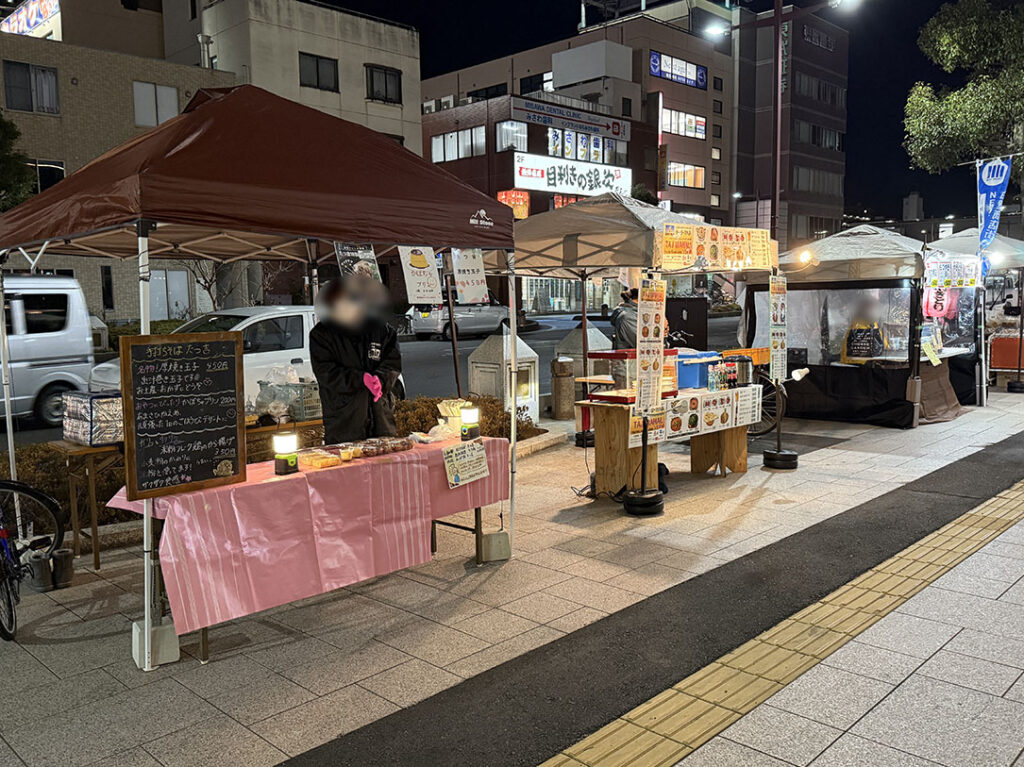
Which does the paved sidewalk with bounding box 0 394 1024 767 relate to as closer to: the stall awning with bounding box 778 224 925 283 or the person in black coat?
the person in black coat

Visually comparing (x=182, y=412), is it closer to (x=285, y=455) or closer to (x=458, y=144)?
(x=285, y=455)

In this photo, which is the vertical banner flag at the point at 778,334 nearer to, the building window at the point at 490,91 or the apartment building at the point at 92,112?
the apartment building at the point at 92,112

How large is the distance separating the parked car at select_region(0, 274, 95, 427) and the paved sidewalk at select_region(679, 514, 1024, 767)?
1118 centimetres

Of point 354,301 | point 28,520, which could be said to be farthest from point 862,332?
point 28,520

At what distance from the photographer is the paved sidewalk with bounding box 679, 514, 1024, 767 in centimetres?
336

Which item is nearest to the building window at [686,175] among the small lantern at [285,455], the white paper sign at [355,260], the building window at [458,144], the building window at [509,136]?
the building window at [509,136]

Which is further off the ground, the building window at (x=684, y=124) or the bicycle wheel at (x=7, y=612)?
the building window at (x=684, y=124)

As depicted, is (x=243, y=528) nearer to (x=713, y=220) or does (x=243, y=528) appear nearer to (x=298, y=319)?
(x=298, y=319)

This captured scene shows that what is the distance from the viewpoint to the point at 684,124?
53281mm

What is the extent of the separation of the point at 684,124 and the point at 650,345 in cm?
5061

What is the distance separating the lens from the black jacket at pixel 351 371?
222 inches

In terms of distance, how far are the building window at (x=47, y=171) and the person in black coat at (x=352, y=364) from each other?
892 inches

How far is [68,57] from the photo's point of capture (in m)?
23.9

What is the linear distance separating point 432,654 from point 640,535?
8.97 ft
